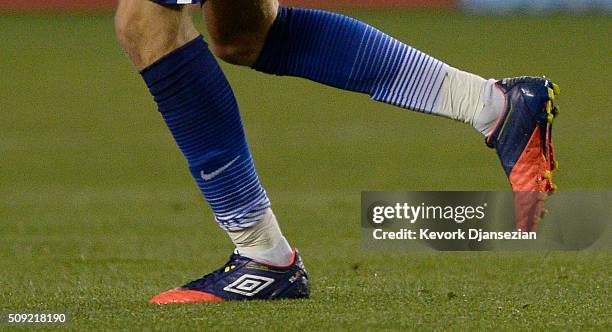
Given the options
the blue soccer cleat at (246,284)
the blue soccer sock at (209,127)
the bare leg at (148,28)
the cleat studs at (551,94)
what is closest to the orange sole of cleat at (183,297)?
the blue soccer cleat at (246,284)

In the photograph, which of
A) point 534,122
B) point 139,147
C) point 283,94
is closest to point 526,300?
point 534,122

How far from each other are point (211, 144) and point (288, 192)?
11.1 ft

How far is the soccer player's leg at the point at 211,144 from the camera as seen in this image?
10.9ft

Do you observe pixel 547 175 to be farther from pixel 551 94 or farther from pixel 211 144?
pixel 211 144

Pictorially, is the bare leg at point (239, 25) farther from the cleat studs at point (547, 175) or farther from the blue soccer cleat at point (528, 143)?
the cleat studs at point (547, 175)

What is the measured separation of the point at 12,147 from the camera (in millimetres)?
8945

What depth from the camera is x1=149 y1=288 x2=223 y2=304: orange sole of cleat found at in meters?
3.54

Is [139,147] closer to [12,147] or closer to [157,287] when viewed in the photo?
[12,147]

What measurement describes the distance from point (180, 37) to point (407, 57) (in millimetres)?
570

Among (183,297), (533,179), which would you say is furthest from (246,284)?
(533,179)

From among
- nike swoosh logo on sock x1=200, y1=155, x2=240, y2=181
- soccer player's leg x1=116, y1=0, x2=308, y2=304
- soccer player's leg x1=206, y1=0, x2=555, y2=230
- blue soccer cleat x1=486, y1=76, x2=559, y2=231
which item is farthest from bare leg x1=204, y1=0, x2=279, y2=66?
blue soccer cleat x1=486, y1=76, x2=559, y2=231

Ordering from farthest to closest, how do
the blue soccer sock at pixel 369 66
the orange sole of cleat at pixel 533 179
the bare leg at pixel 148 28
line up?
the blue soccer sock at pixel 369 66 < the orange sole of cleat at pixel 533 179 < the bare leg at pixel 148 28

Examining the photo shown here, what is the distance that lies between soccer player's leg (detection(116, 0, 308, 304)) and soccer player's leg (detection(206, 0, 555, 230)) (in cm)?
20

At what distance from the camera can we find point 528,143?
3449 millimetres
